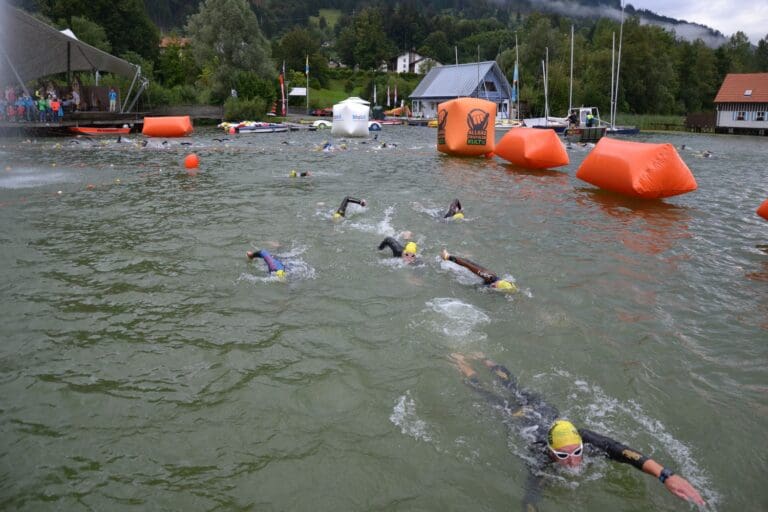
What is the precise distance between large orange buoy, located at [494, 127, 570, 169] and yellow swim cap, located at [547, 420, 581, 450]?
15356mm

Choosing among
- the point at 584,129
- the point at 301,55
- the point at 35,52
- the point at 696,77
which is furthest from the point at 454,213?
the point at 301,55

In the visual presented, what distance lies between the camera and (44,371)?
16.4 ft

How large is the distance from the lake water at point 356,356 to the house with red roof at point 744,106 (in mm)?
43937

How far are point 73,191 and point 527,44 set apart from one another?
2820 inches

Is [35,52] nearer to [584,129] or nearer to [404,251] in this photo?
[404,251]

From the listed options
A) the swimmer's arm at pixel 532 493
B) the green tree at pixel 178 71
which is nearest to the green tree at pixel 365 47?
the green tree at pixel 178 71

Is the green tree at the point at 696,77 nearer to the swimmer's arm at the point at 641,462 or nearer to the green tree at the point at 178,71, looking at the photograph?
the green tree at the point at 178,71

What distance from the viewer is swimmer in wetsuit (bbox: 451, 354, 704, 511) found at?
3594 millimetres

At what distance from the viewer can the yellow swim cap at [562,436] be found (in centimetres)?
387

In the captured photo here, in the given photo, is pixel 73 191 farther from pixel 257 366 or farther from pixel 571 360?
pixel 571 360

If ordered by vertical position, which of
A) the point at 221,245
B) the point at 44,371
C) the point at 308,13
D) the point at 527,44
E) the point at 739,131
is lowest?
the point at 44,371

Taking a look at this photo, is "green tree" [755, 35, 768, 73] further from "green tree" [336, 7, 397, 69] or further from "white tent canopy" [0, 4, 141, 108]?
"white tent canopy" [0, 4, 141, 108]

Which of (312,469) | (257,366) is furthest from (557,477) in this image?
(257,366)

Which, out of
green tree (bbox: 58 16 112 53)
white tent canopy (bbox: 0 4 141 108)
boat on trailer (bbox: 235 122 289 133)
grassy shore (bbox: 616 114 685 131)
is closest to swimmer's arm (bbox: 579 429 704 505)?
white tent canopy (bbox: 0 4 141 108)
